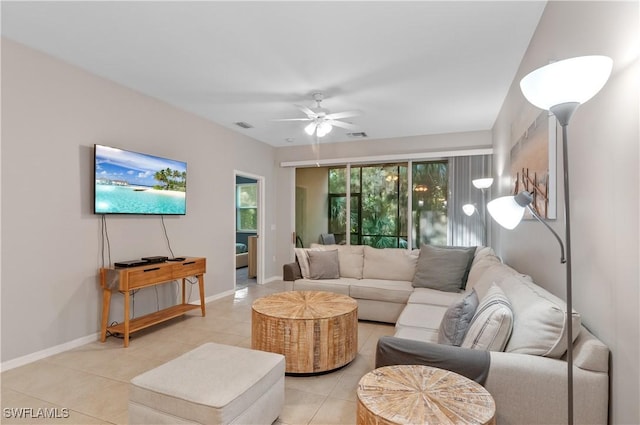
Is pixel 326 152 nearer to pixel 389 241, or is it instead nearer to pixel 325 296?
pixel 389 241

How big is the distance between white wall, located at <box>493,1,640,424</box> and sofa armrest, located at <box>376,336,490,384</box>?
0.52 metres

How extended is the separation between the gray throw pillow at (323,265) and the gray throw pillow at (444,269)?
1.07m

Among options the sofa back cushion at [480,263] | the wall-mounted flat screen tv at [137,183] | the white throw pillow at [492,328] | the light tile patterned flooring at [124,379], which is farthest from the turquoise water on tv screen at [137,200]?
the sofa back cushion at [480,263]

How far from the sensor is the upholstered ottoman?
1.58 m

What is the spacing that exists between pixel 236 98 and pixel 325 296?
2.58 meters

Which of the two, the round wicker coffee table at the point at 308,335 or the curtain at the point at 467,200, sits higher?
the curtain at the point at 467,200

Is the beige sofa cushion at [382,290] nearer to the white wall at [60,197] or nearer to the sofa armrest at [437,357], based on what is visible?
the sofa armrest at [437,357]

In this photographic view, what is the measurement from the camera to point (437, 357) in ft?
5.62

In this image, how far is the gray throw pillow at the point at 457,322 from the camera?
6.59ft

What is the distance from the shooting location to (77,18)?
2434mm

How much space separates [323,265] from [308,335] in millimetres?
1941

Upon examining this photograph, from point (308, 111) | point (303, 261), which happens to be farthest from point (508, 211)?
point (303, 261)

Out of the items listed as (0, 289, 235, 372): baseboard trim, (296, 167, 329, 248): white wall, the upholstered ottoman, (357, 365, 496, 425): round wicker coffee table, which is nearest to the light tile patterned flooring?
(0, 289, 235, 372): baseboard trim

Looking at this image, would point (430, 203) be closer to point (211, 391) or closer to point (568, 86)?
point (568, 86)
